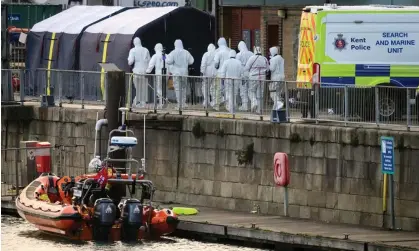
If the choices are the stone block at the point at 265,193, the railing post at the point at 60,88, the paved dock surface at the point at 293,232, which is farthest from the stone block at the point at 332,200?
the railing post at the point at 60,88

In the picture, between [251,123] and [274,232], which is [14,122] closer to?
[251,123]

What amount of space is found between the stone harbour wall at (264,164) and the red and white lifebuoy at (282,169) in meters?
0.38

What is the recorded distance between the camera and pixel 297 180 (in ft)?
109

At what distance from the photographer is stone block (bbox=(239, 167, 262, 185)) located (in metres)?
34.3

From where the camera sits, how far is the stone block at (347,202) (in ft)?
105

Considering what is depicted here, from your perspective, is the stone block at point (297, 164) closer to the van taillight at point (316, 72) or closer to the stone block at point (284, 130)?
the stone block at point (284, 130)

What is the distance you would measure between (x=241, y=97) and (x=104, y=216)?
4488 millimetres

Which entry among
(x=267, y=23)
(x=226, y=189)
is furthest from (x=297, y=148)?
(x=267, y=23)

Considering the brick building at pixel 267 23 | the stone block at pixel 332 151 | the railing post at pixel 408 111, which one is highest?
the brick building at pixel 267 23

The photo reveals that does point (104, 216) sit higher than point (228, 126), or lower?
lower

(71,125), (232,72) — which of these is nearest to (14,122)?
(71,125)

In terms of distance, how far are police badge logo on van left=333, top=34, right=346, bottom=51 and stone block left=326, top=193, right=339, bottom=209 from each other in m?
4.04

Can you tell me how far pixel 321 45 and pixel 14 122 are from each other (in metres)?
8.95

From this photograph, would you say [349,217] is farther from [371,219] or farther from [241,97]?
[241,97]
